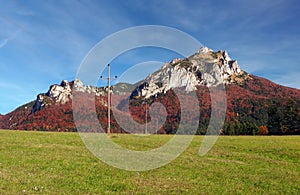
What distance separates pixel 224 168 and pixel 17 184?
1302 centimetres

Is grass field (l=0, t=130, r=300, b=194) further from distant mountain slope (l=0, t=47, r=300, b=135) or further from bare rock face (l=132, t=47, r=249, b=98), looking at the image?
bare rock face (l=132, t=47, r=249, b=98)

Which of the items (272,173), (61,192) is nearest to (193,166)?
(272,173)

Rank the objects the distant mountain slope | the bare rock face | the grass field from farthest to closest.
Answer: the distant mountain slope < the bare rock face < the grass field

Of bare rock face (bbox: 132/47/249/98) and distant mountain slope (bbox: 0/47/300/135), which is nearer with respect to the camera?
bare rock face (bbox: 132/47/249/98)

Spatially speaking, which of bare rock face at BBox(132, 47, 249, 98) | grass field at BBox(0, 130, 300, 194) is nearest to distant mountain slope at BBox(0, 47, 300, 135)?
bare rock face at BBox(132, 47, 249, 98)

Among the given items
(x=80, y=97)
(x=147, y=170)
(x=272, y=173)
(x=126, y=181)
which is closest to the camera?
(x=126, y=181)

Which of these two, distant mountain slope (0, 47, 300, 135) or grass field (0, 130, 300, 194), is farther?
distant mountain slope (0, 47, 300, 135)

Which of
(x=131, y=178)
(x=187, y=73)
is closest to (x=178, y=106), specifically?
(x=187, y=73)

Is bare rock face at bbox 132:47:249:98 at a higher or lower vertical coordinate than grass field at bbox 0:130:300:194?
higher

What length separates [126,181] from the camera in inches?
523

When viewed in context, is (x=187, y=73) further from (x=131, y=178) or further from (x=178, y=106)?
(x=178, y=106)

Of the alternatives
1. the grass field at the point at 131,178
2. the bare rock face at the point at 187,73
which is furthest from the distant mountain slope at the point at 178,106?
the grass field at the point at 131,178

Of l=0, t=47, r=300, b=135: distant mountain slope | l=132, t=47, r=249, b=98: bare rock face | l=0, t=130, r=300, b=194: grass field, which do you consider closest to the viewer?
l=0, t=130, r=300, b=194: grass field

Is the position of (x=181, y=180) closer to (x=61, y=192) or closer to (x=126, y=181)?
(x=126, y=181)
